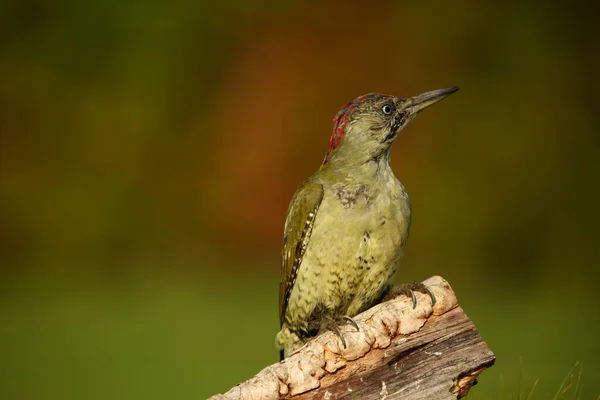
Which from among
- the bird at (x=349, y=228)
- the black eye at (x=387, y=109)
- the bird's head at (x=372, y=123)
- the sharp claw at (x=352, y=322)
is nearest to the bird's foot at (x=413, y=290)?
the bird at (x=349, y=228)

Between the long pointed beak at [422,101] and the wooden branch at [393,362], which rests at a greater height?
the long pointed beak at [422,101]

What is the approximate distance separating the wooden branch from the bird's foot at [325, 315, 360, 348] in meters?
0.02

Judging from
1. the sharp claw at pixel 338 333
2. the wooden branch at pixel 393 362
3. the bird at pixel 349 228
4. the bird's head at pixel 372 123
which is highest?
the bird's head at pixel 372 123

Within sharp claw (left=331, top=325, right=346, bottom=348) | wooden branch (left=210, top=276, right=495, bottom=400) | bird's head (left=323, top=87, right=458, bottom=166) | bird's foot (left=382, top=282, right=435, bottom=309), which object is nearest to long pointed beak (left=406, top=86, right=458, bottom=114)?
bird's head (left=323, top=87, right=458, bottom=166)

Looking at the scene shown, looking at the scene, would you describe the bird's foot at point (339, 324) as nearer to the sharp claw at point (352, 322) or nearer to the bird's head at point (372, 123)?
the sharp claw at point (352, 322)

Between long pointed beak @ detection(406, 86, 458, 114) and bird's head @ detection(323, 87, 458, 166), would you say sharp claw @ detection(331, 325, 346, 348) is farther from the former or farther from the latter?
long pointed beak @ detection(406, 86, 458, 114)

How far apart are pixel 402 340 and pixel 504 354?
11.0 feet

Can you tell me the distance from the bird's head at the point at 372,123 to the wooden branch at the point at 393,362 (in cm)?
85

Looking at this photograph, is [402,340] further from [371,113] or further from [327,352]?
[371,113]

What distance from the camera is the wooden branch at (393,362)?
274 centimetres

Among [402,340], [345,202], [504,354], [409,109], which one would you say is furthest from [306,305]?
[504,354]

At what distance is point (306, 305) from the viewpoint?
11.3 ft

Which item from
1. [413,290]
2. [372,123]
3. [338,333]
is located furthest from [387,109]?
[338,333]

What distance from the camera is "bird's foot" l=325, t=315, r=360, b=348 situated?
2851 millimetres
